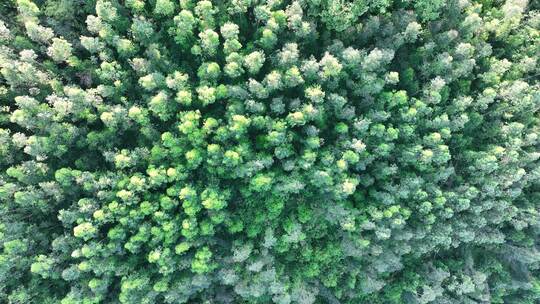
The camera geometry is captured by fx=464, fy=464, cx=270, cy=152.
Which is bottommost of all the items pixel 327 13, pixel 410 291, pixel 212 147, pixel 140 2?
pixel 410 291

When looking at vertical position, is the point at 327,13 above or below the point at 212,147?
above

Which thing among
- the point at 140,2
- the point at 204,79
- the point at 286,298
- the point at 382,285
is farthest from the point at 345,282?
the point at 140,2

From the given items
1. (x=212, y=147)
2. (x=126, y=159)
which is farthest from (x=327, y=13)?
(x=126, y=159)

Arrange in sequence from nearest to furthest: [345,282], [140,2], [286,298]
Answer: [140,2] → [286,298] → [345,282]

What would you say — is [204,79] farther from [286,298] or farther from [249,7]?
[286,298]

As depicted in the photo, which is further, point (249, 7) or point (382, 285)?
point (382, 285)

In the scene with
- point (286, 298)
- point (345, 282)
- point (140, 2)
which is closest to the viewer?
point (140, 2)

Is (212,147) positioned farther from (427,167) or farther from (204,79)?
(427,167)
